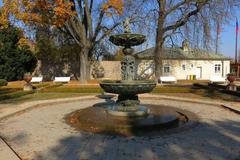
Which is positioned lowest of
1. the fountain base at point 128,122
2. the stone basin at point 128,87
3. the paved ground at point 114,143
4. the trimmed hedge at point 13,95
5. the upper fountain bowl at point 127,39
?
the paved ground at point 114,143

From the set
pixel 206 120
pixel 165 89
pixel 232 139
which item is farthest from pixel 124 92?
pixel 165 89

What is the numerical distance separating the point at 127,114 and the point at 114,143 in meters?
2.99

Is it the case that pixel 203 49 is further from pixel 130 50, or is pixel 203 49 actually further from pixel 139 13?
pixel 130 50

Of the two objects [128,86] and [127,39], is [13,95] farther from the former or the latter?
[128,86]

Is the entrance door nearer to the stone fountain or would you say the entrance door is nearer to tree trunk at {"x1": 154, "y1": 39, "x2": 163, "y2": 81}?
tree trunk at {"x1": 154, "y1": 39, "x2": 163, "y2": 81}

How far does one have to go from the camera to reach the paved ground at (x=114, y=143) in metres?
6.38

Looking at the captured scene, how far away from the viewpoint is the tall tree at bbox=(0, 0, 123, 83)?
24750 mm

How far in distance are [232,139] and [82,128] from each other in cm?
398

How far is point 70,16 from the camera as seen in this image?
26594 mm

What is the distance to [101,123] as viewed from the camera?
9156mm

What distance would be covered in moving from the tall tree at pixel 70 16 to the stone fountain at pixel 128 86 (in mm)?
14559

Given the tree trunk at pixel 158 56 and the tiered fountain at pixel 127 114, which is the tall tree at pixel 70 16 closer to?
the tree trunk at pixel 158 56

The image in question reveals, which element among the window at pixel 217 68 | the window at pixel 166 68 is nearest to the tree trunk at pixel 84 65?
the window at pixel 166 68

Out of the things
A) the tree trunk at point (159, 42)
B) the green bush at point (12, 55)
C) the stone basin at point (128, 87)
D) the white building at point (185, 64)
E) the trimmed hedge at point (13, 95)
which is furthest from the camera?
the white building at point (185, 64)
